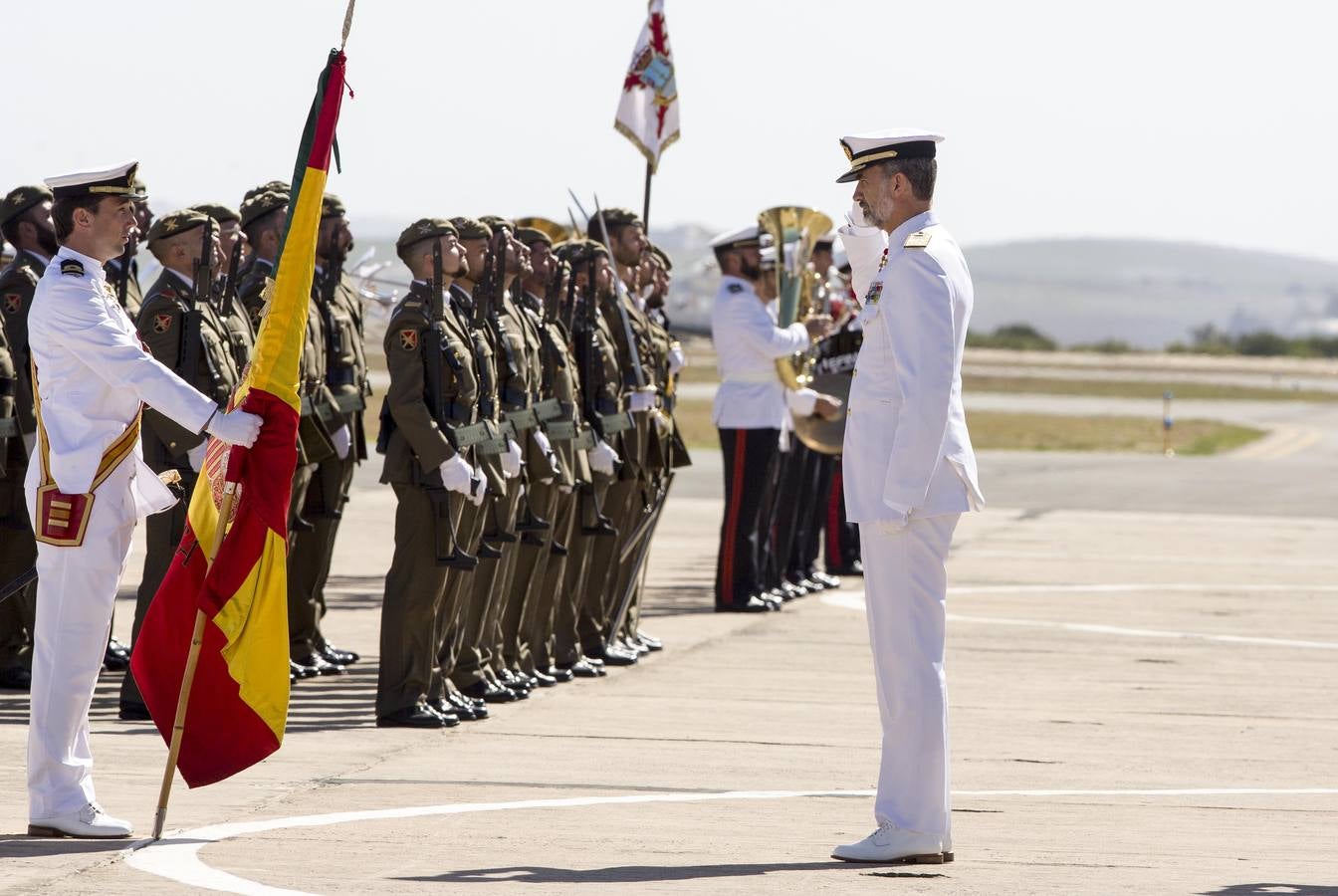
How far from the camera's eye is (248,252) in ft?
32.4

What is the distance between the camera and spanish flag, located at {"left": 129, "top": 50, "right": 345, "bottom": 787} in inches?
252

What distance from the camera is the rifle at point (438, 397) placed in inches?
336

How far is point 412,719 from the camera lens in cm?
862

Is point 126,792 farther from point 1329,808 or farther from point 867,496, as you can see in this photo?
point 1329,808

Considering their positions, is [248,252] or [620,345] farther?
[620,345]

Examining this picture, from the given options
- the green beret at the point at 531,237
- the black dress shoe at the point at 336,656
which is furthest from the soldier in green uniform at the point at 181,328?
the green beret at the point at 531,237

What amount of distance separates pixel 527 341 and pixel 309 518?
5.07 feet

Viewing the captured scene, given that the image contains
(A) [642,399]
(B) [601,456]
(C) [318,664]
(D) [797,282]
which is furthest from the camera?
(D) [797,282]

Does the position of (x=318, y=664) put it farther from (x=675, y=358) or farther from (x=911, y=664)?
(x=911, y=664)

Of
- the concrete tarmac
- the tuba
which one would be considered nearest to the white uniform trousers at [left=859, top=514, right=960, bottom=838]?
the concrete tarmac

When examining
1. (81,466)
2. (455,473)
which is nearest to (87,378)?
(81,466)

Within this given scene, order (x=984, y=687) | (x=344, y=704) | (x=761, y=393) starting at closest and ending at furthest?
(x=344, y=704) < (x=984, y=687) < (x=761, y=393)

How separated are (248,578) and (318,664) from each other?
3.86 m

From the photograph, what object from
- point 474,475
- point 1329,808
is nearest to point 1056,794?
point 1329,808
